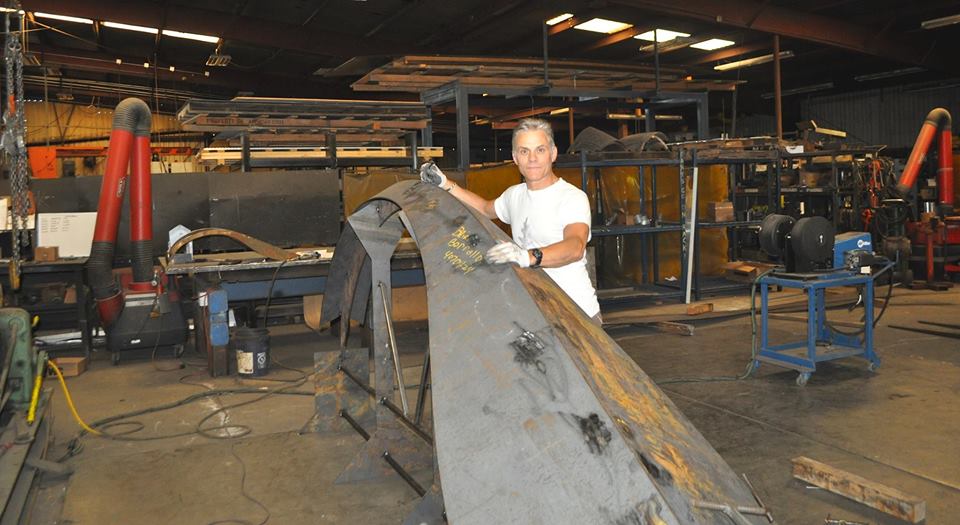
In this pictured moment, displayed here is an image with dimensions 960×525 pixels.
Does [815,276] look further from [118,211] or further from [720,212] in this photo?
[118,211]

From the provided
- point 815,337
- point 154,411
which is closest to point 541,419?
point 154,411

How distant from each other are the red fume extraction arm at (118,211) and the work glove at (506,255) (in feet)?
16.7

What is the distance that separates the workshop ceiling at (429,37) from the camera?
10.1m

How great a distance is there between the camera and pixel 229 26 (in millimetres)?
10906

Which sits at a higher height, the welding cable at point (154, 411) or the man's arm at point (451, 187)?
the man's arm at point (451, 187)

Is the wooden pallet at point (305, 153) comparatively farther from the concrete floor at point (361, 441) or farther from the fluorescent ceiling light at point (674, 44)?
the fluorescent ceiling light at point (674, 44)

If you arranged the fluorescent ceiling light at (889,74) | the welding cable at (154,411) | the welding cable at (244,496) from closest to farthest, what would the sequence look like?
the welding cable at (244,496) → the welding cable at (154,411) → the fluorescent ceiling light at (889,74)

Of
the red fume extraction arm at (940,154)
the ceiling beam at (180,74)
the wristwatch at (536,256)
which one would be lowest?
the wristwatch at (536,256)

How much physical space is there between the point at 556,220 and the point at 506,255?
0.76 meters

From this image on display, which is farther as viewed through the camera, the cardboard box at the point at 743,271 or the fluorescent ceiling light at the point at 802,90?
the fluorescent ceiling light at the point at 802,90

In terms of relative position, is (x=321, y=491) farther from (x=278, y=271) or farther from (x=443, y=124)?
(x=443, y=124)

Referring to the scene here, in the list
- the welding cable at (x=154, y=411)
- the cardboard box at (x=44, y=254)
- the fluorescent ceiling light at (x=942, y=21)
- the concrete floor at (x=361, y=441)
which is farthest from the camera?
the fluorescent ceiling light at (x=942, y=21)

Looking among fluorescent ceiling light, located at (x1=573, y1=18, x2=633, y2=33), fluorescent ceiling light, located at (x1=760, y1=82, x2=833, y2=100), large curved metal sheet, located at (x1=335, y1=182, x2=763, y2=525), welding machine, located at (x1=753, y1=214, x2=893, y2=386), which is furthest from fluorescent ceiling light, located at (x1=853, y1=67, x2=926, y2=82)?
large curved metal sheet, located at (x1=335, y1=182, x2=763, y2=525)

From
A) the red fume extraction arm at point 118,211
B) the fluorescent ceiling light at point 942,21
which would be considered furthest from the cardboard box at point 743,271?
the red fume extraction arm at point 118,211
